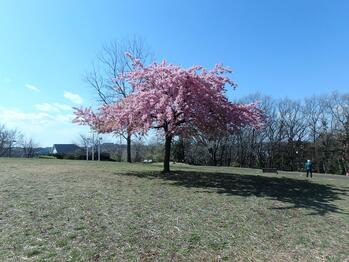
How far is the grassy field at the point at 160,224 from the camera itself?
6230mm

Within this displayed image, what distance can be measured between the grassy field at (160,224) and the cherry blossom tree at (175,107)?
4.03 metres

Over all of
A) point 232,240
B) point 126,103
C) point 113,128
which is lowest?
point 232,240

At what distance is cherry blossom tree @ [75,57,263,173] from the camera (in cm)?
1552

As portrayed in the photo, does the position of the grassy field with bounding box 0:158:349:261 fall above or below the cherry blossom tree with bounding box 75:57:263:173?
below

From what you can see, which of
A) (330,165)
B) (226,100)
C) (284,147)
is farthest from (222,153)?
(226,100)

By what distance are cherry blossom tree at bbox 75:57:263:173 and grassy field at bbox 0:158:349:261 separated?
403cm

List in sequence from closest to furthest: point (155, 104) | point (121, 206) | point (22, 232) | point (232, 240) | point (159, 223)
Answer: point (22, 232)
point (232, 240)
point (159, 223)
point (121, 206)
point (155, 104)

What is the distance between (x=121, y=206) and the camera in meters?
9.11

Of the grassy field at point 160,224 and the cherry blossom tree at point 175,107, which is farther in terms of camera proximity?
the cherry blossom tree at point 175,107

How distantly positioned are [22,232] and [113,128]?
10.9m

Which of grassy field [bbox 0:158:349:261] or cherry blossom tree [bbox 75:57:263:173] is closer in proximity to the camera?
grassy field [bbox 0:158:349:261]

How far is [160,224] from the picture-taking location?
7.85 meters

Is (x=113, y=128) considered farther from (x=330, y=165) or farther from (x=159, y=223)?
(x=330, y=165)

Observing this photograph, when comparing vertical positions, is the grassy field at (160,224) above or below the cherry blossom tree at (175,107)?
below
